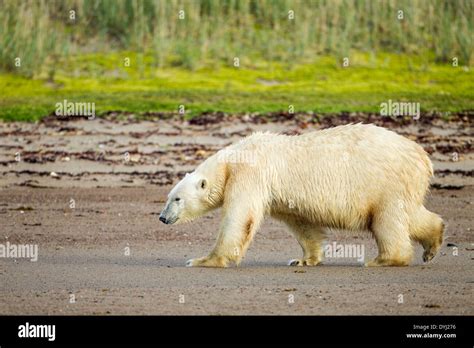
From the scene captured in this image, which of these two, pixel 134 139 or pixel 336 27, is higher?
pixel 336 27

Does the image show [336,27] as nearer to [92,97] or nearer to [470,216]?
[92,97]

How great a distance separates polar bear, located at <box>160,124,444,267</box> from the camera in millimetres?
14406

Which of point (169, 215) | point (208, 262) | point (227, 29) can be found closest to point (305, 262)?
point (208, 262)

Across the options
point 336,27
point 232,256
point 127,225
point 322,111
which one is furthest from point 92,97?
point 232,256

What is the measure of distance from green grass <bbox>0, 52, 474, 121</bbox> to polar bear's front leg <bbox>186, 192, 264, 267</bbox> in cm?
1222

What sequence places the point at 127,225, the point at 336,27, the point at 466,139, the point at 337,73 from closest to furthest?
the point at 127,225
the point at 466,139
the point at 337,73
the point at 336,27

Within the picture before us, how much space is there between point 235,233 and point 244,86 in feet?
48.4

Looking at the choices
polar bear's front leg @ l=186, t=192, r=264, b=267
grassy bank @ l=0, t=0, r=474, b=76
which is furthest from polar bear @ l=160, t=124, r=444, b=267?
grassy bank @ l=0, t=0, r=474, b=76

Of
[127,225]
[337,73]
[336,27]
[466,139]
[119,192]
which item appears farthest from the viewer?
[336,27]

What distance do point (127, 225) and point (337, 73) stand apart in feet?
40.6

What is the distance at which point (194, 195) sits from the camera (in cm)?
1496

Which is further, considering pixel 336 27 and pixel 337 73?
pixel 336 27

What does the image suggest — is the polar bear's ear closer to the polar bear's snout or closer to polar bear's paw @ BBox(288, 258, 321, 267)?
the polar bear's snout

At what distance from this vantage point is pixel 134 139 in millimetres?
Result: 24688
